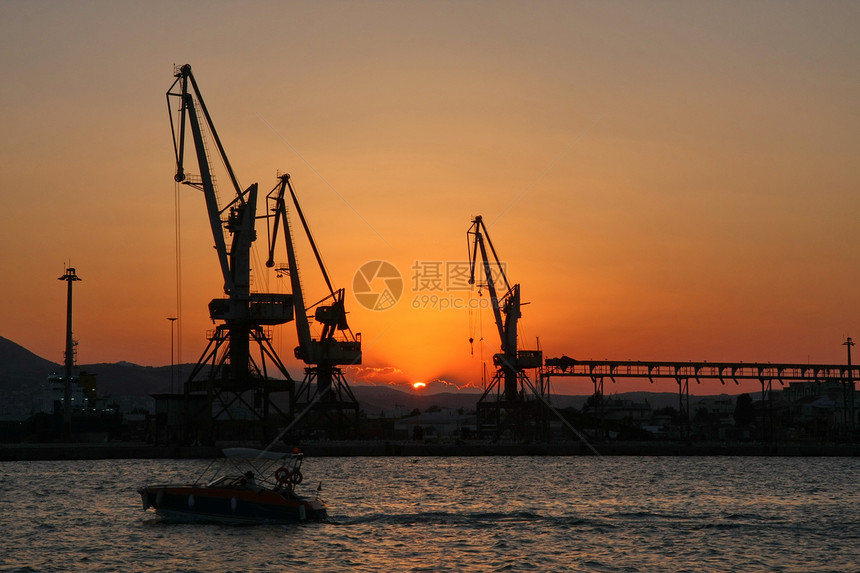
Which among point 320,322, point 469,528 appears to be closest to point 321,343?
point 320,322

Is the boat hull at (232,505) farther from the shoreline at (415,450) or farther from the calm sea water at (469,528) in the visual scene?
the shoreline at (415,450)

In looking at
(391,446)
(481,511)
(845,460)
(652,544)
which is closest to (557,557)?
(652,544)

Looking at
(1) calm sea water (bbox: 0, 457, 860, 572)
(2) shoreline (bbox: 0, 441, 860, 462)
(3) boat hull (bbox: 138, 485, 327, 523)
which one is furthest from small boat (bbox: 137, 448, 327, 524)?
(2) shoreline (bbox: 0, 441, 860, 462)

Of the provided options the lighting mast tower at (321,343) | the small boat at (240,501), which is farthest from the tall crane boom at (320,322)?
the small boat at (240,501)

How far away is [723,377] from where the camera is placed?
142m

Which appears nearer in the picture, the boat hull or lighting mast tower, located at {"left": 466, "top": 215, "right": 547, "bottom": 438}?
the boat hull

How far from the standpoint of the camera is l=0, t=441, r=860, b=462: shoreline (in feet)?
349

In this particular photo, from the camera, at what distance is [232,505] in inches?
1871

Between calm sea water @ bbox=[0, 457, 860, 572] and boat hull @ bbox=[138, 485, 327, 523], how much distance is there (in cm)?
61

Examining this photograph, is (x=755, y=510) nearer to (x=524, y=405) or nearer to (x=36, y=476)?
(x=36, y=476)

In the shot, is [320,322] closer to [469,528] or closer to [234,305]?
[234,305]

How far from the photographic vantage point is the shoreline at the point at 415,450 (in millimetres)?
106312

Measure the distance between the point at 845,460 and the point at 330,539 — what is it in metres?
92.4

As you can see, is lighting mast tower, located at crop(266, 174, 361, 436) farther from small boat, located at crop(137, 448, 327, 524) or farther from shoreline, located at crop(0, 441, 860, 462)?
small boat, located at crop(137, 448, 327, 524)
